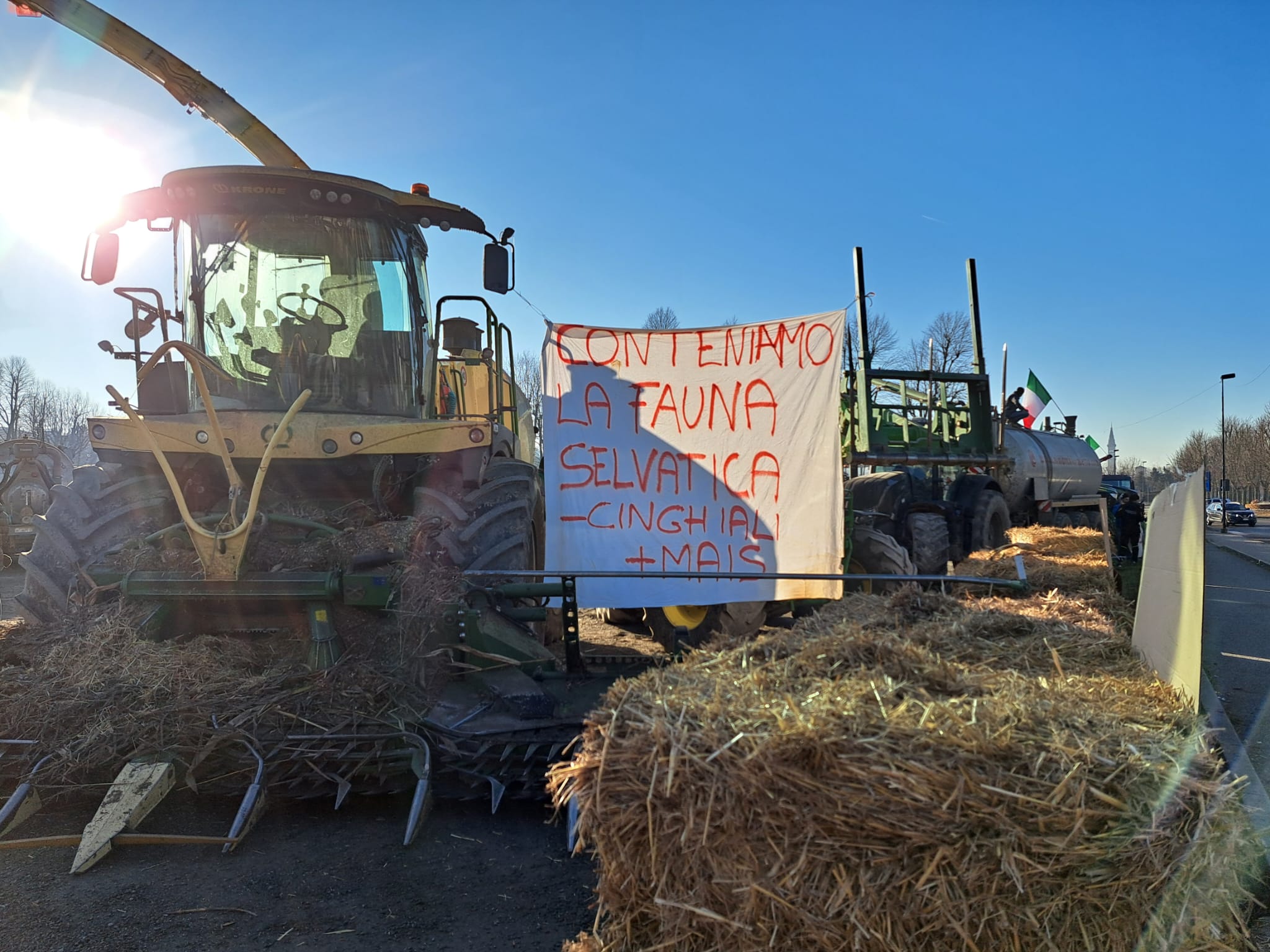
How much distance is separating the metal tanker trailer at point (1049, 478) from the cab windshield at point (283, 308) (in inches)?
354

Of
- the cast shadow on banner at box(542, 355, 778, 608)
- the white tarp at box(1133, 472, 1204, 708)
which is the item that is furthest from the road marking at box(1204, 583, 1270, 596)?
the cast shadow on banner at box(542, 355, 778, 608)

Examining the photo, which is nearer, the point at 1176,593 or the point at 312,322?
the point at 1176,593

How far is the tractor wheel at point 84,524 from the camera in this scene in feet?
14.2

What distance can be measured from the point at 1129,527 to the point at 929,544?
5.56 m

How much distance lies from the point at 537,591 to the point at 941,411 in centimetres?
782

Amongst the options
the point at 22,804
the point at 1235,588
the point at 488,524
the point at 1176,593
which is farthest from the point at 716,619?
the point at 1235,588

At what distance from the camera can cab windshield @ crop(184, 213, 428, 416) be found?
5273mm

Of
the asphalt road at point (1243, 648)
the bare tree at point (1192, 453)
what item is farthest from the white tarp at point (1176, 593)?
the bare tree at point (1192, 453)

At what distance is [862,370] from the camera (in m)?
10.2

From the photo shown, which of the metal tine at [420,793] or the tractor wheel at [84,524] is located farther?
the tractor wheel at [84,524]

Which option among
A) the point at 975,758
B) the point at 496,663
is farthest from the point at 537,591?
the point at 975,758

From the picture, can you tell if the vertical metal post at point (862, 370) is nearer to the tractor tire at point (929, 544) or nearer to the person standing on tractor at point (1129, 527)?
the tractor tire at point (929, 544)

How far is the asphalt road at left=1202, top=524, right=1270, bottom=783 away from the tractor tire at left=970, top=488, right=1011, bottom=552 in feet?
7.44

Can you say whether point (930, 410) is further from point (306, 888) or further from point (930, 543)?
point (306, 888)
